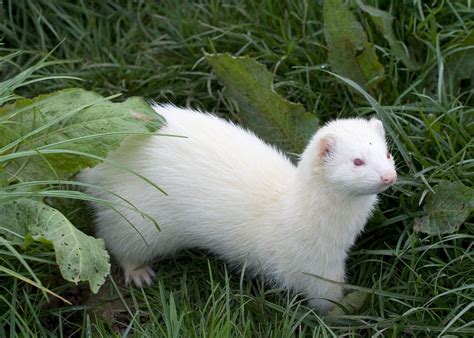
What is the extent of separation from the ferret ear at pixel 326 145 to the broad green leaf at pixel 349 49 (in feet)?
3.18

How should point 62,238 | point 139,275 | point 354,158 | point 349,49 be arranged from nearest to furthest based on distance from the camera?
point 62,238
point 354,158
point 139,275
point 349,49

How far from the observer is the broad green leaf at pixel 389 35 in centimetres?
473

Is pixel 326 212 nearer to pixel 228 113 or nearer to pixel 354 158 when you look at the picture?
pixel 354 158

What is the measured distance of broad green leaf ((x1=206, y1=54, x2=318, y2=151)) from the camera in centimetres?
446

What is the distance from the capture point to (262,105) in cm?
452

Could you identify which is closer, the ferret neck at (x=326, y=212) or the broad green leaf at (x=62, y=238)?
the broad green leaf at (x=62, y=238)

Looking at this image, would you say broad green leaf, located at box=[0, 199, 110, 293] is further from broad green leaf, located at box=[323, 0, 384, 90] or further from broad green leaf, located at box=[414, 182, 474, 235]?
broad green leaf, located at box=[323, 0, 384, 90]

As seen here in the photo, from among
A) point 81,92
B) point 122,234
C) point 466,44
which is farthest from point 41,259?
point 466,44

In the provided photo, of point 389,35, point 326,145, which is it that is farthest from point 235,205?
point 389,35

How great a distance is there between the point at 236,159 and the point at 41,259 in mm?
968

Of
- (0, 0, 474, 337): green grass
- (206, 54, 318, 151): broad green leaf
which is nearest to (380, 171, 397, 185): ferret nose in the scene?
(0, 0, 474, 337): green grass

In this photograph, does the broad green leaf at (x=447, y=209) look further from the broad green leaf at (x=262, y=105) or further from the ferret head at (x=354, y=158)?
the broad green leaf at (x=262, y=105)

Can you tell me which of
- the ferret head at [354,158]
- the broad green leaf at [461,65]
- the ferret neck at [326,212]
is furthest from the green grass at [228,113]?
the ferret head at [354,158]

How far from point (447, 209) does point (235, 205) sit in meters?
0.93
